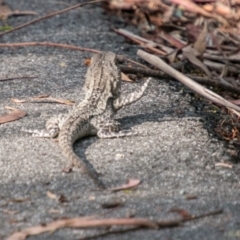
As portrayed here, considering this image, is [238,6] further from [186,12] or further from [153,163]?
[153,163]

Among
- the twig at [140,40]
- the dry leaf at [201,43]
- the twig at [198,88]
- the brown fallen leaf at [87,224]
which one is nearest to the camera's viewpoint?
the brown fallen leaf at [87,224]

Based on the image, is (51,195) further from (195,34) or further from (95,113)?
(195,34)

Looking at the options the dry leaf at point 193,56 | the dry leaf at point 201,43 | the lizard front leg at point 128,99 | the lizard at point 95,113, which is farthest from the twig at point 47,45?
the lizard front leg at point 128,99

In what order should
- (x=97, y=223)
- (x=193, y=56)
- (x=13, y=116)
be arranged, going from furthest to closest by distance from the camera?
(x=193, y=56)
(x=13, y=116)
(x=97, y=223)

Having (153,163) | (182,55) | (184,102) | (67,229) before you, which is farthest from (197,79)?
(67,229)

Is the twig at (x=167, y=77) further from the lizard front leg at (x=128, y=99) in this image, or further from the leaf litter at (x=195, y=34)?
the lizard front leg at (x=128, y=99)

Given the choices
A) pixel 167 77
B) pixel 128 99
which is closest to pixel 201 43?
pixel 167 77

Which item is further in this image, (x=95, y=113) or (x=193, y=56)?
(x=193, y=56)

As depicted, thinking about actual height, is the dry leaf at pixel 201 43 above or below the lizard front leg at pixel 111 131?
below
